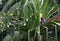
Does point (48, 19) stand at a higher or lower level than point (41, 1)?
lower

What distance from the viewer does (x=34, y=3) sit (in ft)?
21.4

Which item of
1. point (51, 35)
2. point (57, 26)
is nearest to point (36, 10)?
point (57, 26)

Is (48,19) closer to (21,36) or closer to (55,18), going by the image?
(55,18)

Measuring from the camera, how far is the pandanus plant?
6.57m

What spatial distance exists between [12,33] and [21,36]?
36 cm

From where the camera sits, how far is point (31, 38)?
6938 millimetres

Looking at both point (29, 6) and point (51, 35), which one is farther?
point (51, 35)

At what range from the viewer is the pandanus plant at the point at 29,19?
6567 millimetres

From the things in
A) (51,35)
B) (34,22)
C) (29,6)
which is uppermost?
(29,6)

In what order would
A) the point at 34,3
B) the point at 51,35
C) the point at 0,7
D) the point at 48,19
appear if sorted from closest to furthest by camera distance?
1. the point at 34,3
2. the point at 48,19
3. the point at 51,35
4. the point at 0,7

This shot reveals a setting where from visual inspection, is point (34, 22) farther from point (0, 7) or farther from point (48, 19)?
point (0, 7)

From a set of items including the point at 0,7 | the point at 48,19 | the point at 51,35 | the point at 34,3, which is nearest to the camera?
the point at 34,3

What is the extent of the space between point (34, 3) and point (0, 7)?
338cm

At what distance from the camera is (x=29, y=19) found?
21.9 feet
